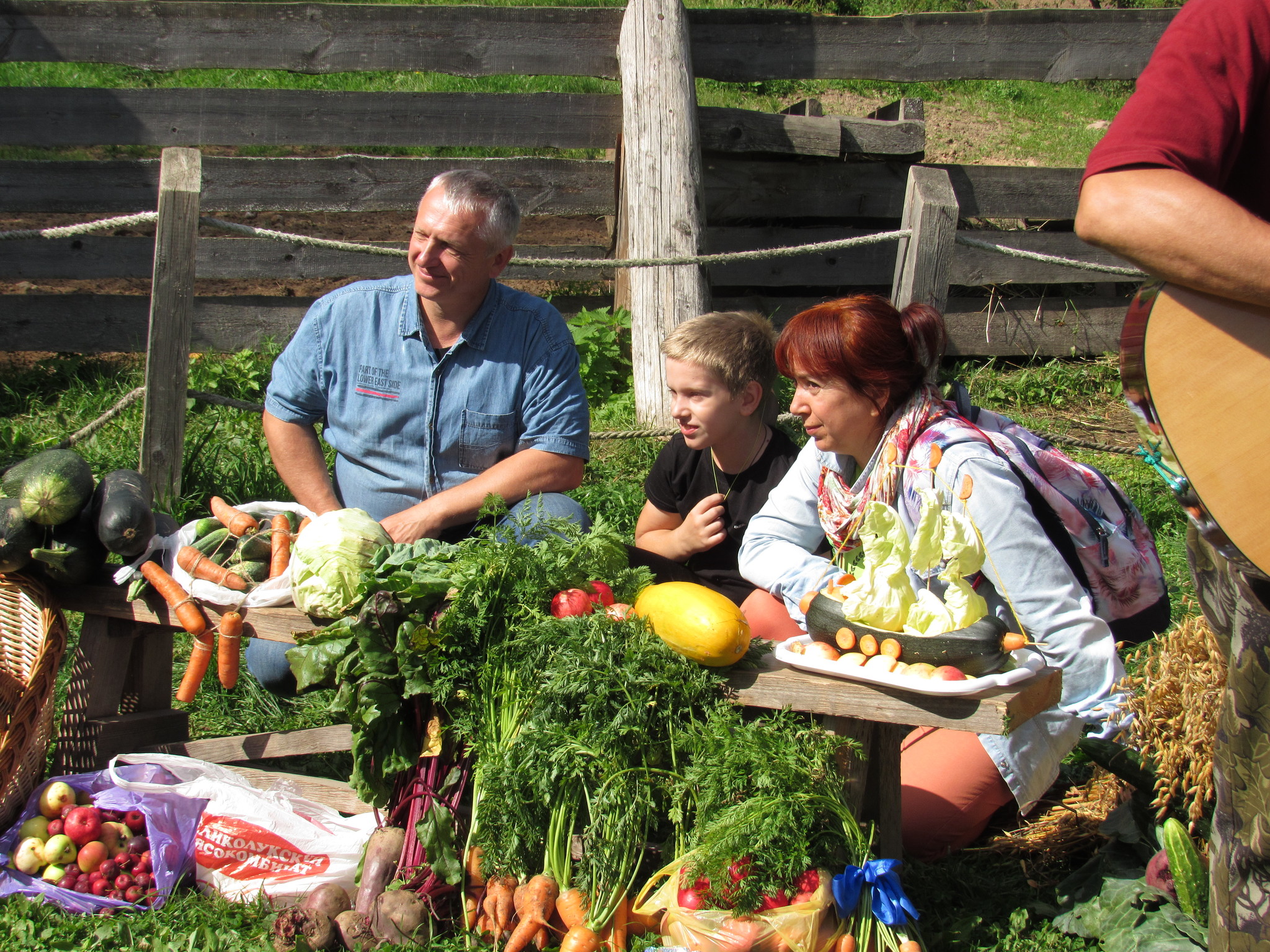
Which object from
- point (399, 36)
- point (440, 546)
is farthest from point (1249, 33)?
point (399, 36)

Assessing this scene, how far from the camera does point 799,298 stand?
6641mm

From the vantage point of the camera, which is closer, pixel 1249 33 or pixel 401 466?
pixel 1249 33

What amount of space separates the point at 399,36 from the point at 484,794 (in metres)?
5.08

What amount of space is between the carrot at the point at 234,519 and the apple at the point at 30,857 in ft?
3.04

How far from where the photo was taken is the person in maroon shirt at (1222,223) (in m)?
1.59

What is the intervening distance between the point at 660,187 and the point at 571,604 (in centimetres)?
374

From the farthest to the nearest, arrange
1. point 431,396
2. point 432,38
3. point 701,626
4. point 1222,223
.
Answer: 1. point 432,38
2. point 431,396
3. point 701,626
4. point 1222,223

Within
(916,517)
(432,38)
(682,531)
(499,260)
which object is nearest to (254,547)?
(499,260)

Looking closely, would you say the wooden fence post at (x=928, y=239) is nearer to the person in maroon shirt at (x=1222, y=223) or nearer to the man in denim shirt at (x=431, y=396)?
the man in denim shirt at (x=431, y=396)

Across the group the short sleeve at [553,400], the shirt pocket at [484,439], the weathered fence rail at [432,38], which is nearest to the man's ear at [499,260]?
the short sleeve at [553,400]

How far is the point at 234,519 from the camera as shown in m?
2.87

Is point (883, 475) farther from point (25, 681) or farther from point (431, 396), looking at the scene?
point (25, 681)

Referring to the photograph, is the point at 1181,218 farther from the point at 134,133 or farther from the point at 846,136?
the point at 134,133

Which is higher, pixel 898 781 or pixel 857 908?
pixel 898 781
